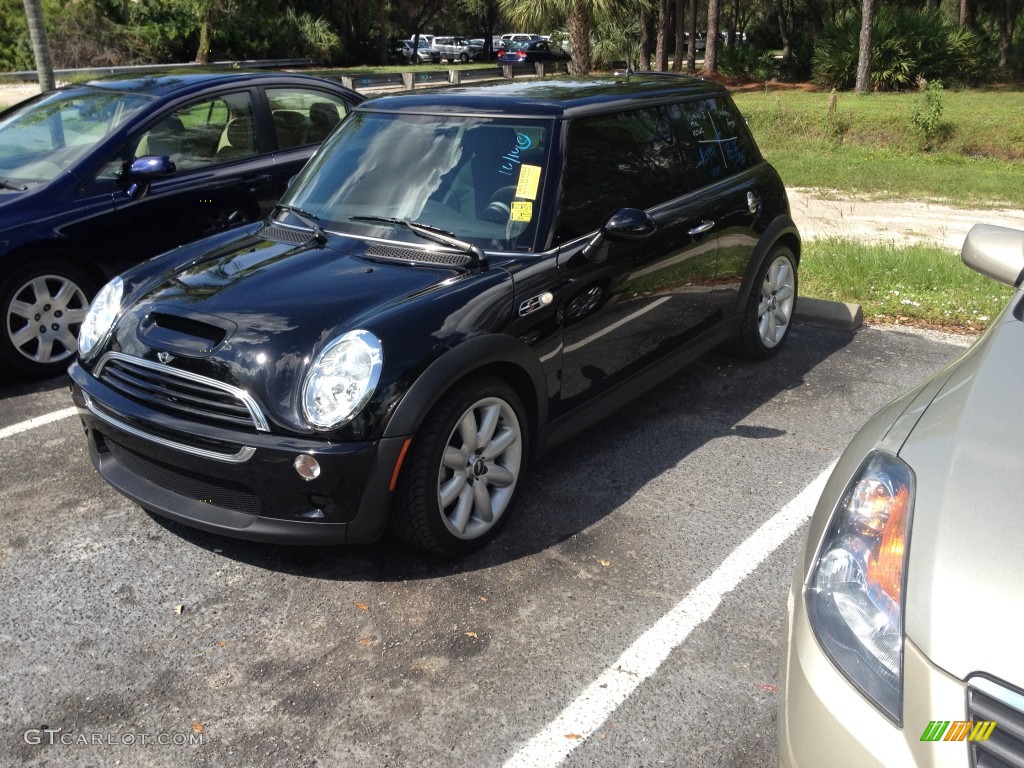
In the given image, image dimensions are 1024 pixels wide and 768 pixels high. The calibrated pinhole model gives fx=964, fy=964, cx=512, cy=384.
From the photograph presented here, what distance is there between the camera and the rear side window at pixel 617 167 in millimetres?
4277

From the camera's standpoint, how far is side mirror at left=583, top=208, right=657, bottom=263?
4113 mm

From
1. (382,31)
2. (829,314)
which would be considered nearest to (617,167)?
(829,314)

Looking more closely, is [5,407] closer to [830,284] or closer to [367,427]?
[367,427]

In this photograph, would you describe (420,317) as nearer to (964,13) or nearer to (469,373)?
(469,373)

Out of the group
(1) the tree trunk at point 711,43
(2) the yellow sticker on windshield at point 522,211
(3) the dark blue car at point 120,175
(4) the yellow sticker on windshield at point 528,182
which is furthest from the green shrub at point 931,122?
(2) the yellow sticker on windshield at point 522,211

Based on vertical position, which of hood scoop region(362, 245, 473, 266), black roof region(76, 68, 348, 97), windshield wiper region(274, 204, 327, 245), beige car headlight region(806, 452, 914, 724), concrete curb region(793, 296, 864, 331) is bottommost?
concrete curb region(793, 296, 864, 331)

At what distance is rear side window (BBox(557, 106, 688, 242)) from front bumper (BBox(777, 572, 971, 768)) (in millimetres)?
2461

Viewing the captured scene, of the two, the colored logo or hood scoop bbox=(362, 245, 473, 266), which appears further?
hood scoop bbox=(362, 245, 473, 266)

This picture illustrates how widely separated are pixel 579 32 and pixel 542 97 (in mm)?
17811

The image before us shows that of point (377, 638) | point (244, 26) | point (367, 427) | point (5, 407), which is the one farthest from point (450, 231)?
point (244, 26)

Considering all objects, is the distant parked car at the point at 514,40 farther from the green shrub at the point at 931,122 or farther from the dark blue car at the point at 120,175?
the dark blue car at the point at 120,175

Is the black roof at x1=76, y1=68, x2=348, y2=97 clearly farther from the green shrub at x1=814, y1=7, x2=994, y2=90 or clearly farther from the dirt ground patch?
the green shrub at x1=814, y1=7, x2=994, y2=90

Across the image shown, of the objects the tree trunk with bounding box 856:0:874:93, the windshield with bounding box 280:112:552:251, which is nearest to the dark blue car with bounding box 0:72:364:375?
the windshield with bounding box 280:112:552:251

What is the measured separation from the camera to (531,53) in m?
46.1
